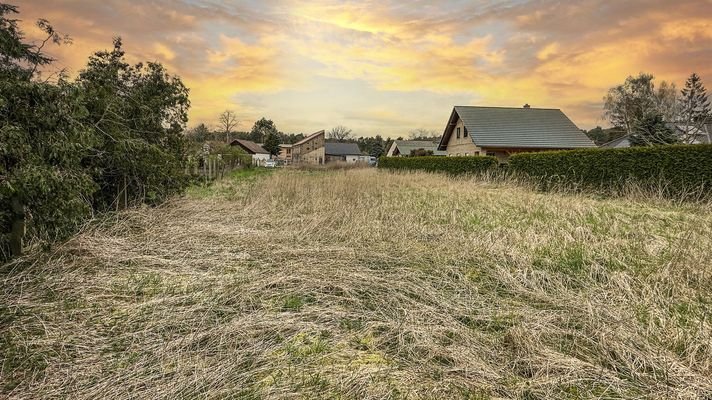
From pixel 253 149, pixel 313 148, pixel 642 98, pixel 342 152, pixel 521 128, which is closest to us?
pixel 521 128

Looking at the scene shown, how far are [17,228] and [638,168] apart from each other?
13.9m

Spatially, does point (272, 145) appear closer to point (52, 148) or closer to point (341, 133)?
point (341, 133)

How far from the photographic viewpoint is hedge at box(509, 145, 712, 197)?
896cm

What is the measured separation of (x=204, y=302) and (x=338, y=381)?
163 centimetres

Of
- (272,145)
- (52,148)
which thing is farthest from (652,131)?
(272,145)

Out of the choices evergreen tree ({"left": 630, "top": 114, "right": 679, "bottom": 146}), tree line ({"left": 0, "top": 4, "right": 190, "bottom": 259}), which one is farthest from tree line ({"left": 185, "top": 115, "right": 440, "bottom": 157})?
evergreen tree ({"left": 630, "top": 114, "right": 679, "bottom": 146})

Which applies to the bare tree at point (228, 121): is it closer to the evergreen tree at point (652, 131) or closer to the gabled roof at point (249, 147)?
the gabled roof at point (249, 147)

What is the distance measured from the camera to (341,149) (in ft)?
235

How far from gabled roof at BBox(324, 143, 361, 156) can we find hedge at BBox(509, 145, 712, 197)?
191 feet

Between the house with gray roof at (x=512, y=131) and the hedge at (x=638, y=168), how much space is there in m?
10.6

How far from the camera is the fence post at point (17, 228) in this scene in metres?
3.66

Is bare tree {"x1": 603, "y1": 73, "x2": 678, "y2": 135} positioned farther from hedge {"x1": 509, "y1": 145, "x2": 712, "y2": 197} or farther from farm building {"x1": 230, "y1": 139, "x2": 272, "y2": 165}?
farm building {"x1": 230, "y1": 139, "x2": 272, "y2": 165}

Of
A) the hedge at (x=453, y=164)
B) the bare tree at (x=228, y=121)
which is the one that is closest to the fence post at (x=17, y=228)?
the hedge at (x=453, y=164)

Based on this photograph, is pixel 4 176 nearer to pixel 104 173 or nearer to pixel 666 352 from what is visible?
pixel 104 173
